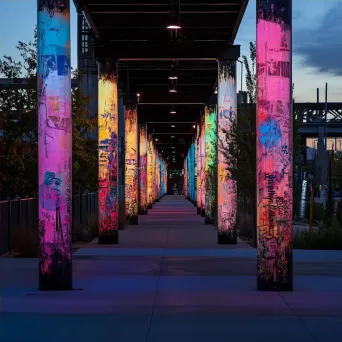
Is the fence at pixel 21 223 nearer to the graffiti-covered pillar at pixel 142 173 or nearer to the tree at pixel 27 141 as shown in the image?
the tree at pixel 27 141

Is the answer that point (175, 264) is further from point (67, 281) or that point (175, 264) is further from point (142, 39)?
point (142, 39)

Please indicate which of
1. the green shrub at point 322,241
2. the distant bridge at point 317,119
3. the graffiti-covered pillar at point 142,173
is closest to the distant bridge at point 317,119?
the distant bridge at point 317,119

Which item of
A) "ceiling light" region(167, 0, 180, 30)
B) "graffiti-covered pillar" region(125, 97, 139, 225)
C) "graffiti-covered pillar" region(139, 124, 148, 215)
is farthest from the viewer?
"graffiti-covered pillar" region(139, 124, 148, 215)

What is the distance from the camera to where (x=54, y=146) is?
15477mm

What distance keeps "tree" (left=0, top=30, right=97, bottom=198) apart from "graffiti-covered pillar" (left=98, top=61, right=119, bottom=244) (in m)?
0.69

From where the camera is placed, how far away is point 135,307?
527 inches

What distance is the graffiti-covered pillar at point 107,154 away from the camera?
2959cm

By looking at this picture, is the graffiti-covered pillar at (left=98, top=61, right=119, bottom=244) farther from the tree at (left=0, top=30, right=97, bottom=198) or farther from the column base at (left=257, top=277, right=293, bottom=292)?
the column base at (left=257, top=277, right=293, bottom=292)

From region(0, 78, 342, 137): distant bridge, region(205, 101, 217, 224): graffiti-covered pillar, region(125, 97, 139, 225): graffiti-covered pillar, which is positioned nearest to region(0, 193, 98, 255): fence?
region(205, 101, 217, 224): graffiti-covered pillar

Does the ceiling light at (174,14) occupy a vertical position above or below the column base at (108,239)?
above

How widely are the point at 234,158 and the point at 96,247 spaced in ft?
15.6

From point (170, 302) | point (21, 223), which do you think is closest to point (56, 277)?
point (170, 302)

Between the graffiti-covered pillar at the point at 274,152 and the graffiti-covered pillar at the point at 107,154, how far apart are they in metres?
14.3

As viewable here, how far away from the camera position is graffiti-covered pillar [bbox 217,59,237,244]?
95.7 ft
